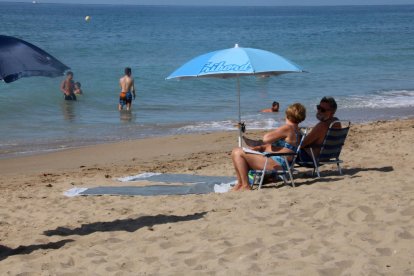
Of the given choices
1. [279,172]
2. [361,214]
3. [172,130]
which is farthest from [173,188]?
[172,130]

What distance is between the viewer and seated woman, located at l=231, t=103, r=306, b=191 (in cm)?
768

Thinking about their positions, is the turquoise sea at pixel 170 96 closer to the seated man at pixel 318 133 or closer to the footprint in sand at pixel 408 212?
the seated man at pixel 318 133

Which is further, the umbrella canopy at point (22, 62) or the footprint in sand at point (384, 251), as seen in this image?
the umbrella canopy at point (22, 62)

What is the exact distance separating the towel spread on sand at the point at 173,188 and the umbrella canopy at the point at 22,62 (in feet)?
8.74

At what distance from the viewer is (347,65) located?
30.7m

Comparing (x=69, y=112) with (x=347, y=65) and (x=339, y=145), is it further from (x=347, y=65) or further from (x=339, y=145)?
(x=347, y=65)

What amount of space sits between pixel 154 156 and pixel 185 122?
4.75 m

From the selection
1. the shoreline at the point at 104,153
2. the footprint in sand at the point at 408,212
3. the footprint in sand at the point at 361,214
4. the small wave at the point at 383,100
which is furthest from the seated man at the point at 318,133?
the small wave at the point at 383,100

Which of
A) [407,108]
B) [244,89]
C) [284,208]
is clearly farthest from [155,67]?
[284,208]

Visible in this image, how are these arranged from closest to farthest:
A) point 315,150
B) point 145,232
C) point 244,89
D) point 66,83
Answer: point 145,232, point 315,150, point 66,83, point 244,89

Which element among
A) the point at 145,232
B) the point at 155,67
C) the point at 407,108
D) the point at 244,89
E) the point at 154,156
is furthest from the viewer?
the point at 155,67

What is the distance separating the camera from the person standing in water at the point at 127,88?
660 inches

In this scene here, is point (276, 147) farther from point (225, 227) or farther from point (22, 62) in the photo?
point (22, 62)

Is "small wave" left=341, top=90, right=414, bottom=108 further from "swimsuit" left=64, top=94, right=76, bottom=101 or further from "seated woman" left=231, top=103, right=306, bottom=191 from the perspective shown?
"seated woman" left=231, top=103, right=306, bottom=191
